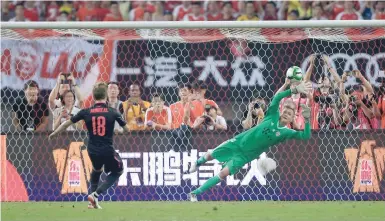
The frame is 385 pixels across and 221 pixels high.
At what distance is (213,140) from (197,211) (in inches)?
81.4

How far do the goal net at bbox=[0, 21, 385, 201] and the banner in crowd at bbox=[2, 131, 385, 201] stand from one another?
1cm

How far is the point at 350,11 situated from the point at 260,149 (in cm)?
653

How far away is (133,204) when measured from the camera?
14.5 meters

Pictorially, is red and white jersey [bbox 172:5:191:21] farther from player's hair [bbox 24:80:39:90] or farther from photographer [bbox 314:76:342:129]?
photographer [bbox 314:76:342:129]

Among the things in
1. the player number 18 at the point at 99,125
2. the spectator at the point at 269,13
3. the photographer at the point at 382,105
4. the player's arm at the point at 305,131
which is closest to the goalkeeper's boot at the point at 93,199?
the player number 18 at the point at 99,125

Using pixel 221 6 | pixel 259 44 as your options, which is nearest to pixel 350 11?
pixel 221 6

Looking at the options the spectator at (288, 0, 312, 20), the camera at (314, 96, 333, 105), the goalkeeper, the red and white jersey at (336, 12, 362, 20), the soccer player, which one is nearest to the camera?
the soccer player

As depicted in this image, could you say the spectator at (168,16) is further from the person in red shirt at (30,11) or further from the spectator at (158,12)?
the person in red shirt at (30,11)

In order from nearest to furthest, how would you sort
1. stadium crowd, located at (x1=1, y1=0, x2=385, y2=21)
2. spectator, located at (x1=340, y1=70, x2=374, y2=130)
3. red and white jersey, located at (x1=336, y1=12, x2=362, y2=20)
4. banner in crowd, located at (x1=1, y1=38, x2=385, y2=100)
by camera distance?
spectator, located at (x1=340, y1=70, x2=374, y2=130)
banner in crowd, located at (x1=1, y1=38, x2=385, y2=100)
red and white jersey, located at (x1=336, y1=12, x2=362, y2=20)
stadium crowd, located at (x1=1, y1=0, x2=385, y2=21)

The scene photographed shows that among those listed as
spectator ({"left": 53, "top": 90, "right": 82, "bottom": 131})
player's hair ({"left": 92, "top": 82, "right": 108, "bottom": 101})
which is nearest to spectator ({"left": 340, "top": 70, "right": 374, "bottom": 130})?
player's hair ({"left": 92, "top": 82, "right": 108, "bottom": 101})

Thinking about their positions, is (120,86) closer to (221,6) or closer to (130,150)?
(130,150)

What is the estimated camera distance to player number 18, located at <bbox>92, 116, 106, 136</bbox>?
524 inches

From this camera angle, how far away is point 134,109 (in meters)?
15.6

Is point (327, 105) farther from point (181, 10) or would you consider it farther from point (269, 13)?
point (181, 10)
